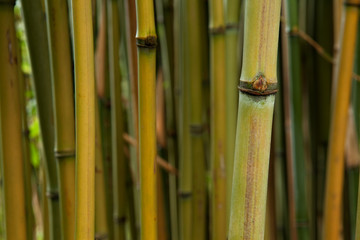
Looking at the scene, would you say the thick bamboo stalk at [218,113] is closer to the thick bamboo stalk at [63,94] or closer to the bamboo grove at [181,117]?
the bamboo grove at [181,117]

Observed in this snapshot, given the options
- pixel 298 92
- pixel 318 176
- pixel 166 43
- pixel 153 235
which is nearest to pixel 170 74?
pixel 166 43

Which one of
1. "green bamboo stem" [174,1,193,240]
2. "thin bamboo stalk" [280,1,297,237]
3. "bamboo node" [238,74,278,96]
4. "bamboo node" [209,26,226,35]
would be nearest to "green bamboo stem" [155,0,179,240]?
"green bamboo stem" [174,1,193,240]

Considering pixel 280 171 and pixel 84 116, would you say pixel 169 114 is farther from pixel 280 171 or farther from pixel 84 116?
pixel 84 116

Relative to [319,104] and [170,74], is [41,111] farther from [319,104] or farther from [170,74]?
[319,104]

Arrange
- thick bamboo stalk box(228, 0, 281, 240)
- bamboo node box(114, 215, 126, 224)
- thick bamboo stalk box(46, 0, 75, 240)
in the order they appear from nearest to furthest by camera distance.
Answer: thick bamboo stalk box(228, 0, 281, 240) < thick bamboo stalk box(46, 0, 75, 240) < bamboo node box(114, 215, 126, 224)

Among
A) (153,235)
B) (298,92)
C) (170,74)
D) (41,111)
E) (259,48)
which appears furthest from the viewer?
(170,74)

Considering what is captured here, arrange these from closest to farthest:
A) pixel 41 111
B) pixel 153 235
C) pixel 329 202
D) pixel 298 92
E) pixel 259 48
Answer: pixel 259 48 → pixel 153 235 → pixel 41 111 → pixel 329 202 → pixel 298 92

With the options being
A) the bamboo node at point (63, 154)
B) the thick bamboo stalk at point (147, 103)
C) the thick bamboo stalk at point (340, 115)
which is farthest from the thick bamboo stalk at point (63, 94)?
Result: the thick bamboo stalk at point (340, 115)

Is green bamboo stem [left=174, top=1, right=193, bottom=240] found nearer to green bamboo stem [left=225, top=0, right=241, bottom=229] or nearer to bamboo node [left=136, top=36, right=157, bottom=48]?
green bamboo stem [left=225, top=0, right=241, bottom=229]
